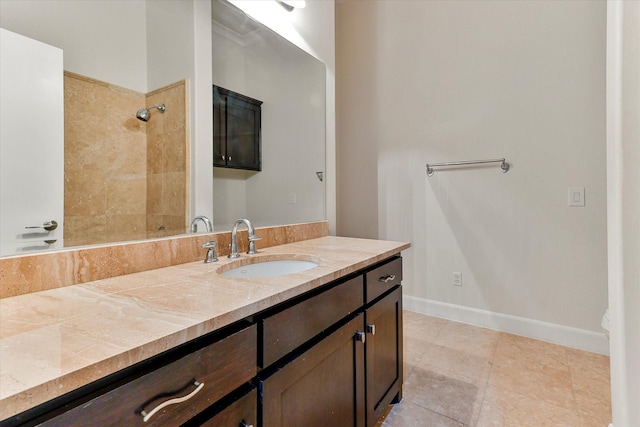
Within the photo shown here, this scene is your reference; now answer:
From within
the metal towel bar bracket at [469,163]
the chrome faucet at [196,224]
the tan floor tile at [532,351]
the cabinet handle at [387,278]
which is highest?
the metal towel bar bracket at [469,163]

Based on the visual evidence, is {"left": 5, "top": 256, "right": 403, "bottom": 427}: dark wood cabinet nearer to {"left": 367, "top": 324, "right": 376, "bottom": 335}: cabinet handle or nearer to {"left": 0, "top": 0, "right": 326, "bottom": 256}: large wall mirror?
{"left": 367, "top": 324, "right": 376, "bottom": 335}: cabinet handle

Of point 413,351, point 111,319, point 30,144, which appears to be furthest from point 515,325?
point 30,144

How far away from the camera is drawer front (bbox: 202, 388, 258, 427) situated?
628 millimetres

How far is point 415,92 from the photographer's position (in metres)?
2.65

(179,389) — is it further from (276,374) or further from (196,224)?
(196,224)

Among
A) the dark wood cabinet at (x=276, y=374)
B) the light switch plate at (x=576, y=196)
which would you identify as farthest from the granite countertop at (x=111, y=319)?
the light switch plate at (x=576, y=196)

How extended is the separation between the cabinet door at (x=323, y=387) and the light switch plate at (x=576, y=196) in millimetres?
1843

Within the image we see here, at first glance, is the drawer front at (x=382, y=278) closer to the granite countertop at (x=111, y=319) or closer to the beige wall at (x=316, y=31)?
the granite countertop at (x=111, y=319)

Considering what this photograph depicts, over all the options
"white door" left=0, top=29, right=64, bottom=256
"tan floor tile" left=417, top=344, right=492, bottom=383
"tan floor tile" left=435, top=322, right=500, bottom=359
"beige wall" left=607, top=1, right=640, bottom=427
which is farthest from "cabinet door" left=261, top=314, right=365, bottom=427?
"tan floor tile" left=435, top=322, right=500, bottom=359

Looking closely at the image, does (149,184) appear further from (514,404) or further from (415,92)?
(415,92)

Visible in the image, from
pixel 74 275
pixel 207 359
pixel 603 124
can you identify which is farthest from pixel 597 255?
pixel 74 275

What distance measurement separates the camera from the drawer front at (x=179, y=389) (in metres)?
0.46

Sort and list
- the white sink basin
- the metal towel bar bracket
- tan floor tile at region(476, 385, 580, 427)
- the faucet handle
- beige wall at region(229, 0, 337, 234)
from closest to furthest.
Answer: the faucet handle < the white sink basin < tan floor tile at region(476, 385, 580, 427) < beige wall at region(229, 0, 337, 234) < the metal towel bar bracket

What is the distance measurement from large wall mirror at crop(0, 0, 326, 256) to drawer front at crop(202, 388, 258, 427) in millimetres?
719
